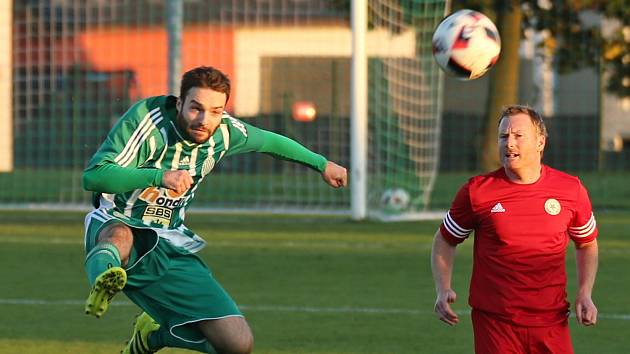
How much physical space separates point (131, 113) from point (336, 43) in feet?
71.6

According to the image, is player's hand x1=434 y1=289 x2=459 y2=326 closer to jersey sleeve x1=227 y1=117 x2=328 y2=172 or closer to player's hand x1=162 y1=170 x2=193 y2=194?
player's hand x1=162 y1=170 x2=193 y2=194

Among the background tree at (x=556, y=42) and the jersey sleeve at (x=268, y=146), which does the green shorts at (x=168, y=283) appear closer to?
the jersey sleeve at (x=268, y=146)

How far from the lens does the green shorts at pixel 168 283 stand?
6812 mm

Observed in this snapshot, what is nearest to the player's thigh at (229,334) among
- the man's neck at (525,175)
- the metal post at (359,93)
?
the man's neck at (525,175)

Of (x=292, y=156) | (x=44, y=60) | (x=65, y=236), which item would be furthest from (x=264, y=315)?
(x=44, y=60)

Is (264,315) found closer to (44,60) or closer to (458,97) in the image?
(44,60)

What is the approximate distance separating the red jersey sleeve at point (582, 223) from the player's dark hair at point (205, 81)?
5.64ft

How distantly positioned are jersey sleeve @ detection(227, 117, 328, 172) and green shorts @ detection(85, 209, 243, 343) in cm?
55

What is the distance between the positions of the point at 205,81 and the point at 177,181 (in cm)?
62

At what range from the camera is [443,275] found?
5965 millimetres

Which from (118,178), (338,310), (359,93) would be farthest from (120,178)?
(359,93)

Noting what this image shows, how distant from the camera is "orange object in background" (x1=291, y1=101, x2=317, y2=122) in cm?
2483

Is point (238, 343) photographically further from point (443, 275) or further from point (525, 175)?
point (525, 175)

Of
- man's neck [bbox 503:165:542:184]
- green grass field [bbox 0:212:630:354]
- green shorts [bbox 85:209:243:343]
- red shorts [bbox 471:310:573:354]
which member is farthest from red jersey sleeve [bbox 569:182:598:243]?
green grass field [bbox 0:212:630:354]
